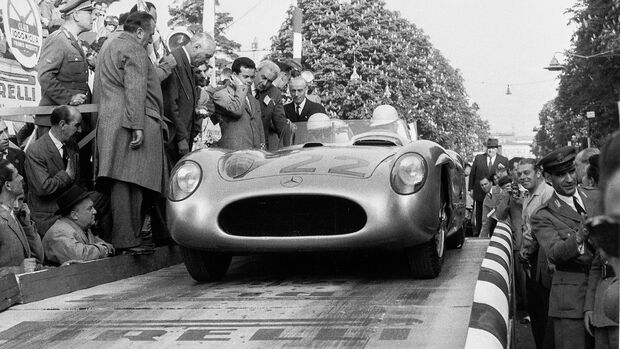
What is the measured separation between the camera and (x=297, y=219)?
575 cm

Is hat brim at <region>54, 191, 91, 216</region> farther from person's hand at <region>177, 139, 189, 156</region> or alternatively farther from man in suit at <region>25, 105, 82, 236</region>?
person's hand at <region>177, 139, 189, 156</region>

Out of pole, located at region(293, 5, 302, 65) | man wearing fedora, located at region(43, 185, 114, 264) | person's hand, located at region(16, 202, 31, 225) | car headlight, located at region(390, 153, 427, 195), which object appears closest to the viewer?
car headlight, located at region(390, 153, 427, 195)

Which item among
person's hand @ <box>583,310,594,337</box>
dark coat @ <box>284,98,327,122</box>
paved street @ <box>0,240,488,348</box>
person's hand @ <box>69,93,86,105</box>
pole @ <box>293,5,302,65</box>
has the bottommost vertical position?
person's hand @ <box>583,310,594,337</box>

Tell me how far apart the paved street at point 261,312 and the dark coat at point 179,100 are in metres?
1.55

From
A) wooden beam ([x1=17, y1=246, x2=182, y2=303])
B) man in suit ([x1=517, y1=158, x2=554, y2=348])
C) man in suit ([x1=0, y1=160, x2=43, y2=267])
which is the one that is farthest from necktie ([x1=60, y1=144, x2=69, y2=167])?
man in suit ([x1=517, y1=158, x2=554, y2=348])

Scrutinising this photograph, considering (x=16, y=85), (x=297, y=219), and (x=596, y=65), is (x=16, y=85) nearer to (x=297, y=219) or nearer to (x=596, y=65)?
(x=297, y=219)

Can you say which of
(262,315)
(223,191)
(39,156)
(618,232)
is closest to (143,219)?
(39,156)

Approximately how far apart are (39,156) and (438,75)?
82183mm

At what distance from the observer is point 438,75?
87188mm

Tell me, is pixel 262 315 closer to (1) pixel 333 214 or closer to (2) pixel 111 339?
(2) pixel 111 339

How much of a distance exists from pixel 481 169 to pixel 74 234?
34.3 ft

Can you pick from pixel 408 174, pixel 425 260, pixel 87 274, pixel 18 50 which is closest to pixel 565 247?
pixel 425 260

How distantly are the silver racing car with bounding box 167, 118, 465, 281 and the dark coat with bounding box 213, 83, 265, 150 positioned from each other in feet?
5.86

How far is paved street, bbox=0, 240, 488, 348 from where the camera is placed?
3.89 meters
